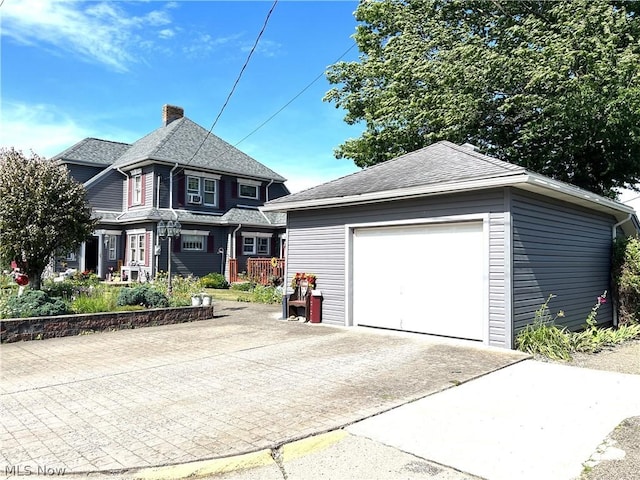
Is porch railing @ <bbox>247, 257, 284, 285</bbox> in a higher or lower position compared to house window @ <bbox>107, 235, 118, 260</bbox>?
lower

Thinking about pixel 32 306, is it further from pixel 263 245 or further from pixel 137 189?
pixel 263 245

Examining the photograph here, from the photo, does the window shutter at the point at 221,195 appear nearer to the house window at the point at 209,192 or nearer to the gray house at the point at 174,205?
the gray house at the point at 174,205

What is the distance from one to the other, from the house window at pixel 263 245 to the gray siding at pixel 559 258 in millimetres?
17328

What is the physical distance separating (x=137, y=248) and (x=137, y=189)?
3.32 meters

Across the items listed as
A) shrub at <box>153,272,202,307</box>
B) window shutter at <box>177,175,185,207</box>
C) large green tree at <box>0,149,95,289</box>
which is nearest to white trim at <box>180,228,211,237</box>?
window shutter at <box>177,175,185,207</box>

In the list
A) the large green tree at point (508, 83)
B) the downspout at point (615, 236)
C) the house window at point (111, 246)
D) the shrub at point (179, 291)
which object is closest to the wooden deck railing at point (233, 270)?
the house window at point (111, 246)

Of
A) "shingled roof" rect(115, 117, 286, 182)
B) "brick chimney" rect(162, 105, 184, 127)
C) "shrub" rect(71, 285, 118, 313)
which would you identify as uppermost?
"brick chimney" rect(162, 105, 184, 127)

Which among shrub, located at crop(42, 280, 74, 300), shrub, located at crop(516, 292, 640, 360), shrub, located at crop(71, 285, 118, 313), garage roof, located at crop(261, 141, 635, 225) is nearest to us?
shrub, located at crop(516, 292, 640, 360)

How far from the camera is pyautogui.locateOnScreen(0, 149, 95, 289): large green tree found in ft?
36.3

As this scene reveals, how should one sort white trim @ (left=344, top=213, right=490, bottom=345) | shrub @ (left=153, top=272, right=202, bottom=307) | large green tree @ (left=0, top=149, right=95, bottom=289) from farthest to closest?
1. shrub @ (left=153, top=272, right=202, bottom=307)
2. large green tree @ (left=0, top=149, right=95, bottom=289)
3. white trim @ (left=344, top=213, right=490, bottom=345)

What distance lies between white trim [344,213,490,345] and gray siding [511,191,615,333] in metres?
0.48

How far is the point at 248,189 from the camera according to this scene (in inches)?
1067

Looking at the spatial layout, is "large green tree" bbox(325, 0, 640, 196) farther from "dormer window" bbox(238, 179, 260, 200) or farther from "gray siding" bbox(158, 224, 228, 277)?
"gray siding" bbox(158, 224, 228, 277)

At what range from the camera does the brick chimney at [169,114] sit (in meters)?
27.7
